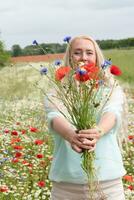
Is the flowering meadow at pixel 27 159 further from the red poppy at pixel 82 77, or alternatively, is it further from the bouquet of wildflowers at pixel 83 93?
the red poppy at pixel 82 77

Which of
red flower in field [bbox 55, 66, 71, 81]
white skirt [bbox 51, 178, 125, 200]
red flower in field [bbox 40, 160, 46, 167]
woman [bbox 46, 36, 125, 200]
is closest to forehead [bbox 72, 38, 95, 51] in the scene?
woman [bbox 46, 36, 125, 200]

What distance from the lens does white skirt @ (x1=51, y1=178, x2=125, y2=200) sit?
2898 mm

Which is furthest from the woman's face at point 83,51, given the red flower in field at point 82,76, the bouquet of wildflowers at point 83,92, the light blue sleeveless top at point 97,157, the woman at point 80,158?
→ the red flower in field at point 82,76

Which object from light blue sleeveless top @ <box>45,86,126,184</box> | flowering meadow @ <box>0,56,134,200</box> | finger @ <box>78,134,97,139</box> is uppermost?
finger @ <box>78,134,97,139</box>

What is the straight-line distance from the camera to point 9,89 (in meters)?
13.2

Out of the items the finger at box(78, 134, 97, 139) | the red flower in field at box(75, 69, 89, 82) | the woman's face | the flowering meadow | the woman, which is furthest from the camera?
the flowering meadow

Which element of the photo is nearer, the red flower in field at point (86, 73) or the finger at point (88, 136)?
the red flower in field at point (86, 73)

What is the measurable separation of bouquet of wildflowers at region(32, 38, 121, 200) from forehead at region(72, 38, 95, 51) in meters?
0.40

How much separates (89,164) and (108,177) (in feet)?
0.96

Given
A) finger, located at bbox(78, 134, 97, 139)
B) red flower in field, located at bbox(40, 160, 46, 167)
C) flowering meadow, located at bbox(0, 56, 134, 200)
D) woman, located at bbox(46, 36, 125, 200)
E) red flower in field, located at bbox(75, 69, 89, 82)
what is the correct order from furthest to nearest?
red flower in field, located at bbox(40, 160, 46, 167), flowering meadow, located at bbox(0, 56, 134, 200), woman, located at bbox(46, 36, 125, 200), finger, located at bbox(78, 134, 97, 139), red flower in field, located at bbox(75, 69, 89, 82)

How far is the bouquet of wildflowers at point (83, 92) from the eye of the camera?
97.3 inches

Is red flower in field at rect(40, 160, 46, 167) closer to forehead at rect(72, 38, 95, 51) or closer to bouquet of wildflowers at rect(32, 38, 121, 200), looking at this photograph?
forehead at rect(72, 38, 95, 51)

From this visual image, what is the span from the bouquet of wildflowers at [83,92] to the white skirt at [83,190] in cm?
22

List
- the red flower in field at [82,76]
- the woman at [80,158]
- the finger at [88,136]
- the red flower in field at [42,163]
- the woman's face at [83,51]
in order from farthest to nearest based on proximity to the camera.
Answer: the red flower in field at [42,163], the woman's face at [83,51], the woman at [80,158], the finger at [88,136], the red flower in field at [82,76]
